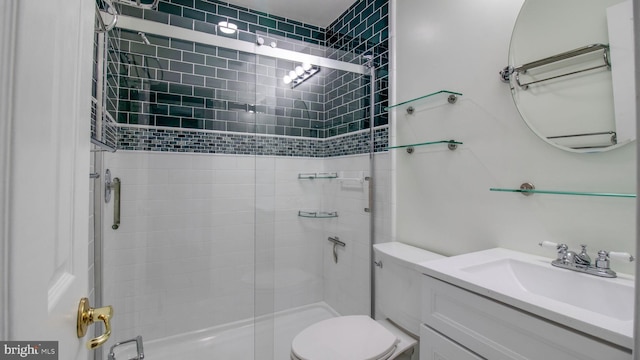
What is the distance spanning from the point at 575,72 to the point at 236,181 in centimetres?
198

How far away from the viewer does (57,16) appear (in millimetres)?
401

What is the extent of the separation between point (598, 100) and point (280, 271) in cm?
198

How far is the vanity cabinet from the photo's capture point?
0.66 meters

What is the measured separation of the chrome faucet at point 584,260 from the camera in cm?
88

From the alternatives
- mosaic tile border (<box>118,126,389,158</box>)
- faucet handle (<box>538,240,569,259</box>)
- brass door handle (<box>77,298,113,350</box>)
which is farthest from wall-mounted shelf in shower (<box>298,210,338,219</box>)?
brass door handle (<box>77,298,113,350</box>)

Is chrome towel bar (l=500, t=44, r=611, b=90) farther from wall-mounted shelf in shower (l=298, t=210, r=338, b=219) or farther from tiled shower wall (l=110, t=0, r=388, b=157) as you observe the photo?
wall-mounted shelf in shower (l=298, t=210, r=338, b=219)

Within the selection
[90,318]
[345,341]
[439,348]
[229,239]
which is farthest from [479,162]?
[229,239]

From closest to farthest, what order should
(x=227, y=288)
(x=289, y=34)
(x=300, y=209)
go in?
(x=227, y=288) → (x=300, y=209) → (x=289, y=34)

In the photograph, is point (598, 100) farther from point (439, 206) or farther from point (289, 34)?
point (289, 34)

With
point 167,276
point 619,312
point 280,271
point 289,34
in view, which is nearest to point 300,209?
point 280,271

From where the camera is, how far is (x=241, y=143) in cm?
213

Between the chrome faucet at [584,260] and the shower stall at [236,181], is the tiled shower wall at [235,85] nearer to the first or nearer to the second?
the shower stall at [236,181]

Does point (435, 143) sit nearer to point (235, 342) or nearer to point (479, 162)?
point (479, 162)

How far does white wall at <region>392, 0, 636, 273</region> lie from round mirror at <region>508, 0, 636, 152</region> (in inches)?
1.9
